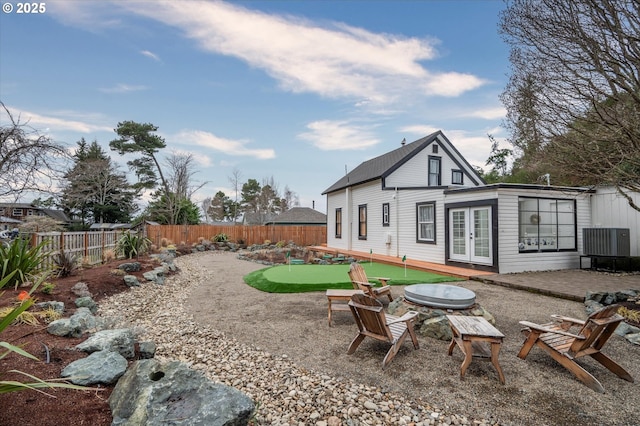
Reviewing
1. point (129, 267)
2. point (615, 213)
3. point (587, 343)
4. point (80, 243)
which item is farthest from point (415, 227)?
point (80, 243)

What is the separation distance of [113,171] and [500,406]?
31014 mm

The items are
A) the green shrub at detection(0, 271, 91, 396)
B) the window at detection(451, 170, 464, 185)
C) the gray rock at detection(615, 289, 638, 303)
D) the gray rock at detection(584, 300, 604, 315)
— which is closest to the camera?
the green shrub at detection(0, 271, 91, 396)

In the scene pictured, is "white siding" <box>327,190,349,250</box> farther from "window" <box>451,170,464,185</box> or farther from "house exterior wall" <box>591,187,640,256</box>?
"house exterior wall" <box>591,187,640,256</box>

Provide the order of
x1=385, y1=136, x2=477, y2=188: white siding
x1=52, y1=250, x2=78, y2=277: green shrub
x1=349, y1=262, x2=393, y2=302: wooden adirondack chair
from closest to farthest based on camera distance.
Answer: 1. x1=349, y1=262, x2=393, y2=302: wooden adirondack chair
2. x1=52, y1=250, x2=78, y2=277: green shrub
3. x1=385, y1=136, x2=477, y2=188: white siding

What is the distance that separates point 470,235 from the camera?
948 centimetres

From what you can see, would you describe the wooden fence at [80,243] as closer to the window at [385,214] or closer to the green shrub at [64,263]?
the green shrub at [64,263]

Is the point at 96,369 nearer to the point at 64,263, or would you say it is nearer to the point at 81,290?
the point at 81,290

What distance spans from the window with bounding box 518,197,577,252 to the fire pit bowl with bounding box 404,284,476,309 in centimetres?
553

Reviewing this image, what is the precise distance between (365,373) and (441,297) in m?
2.00

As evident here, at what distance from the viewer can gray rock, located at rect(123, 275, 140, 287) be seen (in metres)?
7.46

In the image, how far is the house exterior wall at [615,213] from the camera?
9.35 metres

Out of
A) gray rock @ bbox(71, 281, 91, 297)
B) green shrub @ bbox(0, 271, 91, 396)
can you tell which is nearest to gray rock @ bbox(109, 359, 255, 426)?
green shrub @ bbox(0, 271, 91, 396)

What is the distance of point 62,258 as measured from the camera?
7.06 metres

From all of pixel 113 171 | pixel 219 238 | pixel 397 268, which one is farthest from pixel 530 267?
pixel 113 171
